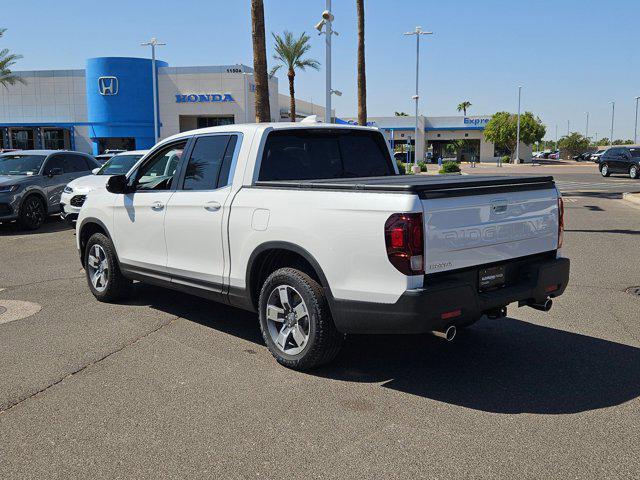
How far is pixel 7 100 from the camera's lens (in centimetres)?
5559

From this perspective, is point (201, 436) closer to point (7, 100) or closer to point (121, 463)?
point (121, 463)

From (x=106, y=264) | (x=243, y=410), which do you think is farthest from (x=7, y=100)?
(x=243, y=410)

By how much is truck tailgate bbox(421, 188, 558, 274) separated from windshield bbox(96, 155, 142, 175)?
10749 mm

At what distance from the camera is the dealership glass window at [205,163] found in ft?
18.5

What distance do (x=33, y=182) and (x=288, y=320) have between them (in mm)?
11161

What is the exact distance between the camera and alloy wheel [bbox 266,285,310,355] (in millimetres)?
4820

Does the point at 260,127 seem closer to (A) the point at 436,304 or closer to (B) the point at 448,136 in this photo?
(A) the point at 436,304

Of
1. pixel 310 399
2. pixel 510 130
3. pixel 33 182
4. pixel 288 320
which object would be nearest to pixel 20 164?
pixel 33 182

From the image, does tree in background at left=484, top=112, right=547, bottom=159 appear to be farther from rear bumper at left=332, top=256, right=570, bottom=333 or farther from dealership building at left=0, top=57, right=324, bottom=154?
rear bumper at left=332, top=256, right=570, bottom=333

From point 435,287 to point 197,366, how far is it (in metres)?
2.12

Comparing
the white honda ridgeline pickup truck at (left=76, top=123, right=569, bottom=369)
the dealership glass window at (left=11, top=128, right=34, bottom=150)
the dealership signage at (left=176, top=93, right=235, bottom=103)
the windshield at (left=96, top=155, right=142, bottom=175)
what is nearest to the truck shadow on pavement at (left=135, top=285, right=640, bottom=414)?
the white honda ridgeline pickup truck at (left=76, top=123, right=569, bottom=369)

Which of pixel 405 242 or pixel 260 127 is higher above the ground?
pixel 260 127

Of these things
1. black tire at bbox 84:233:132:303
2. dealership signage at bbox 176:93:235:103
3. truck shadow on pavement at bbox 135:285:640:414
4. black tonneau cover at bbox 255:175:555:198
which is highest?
dealership signage at bbox 176:93:235:103

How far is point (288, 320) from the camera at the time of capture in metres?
4.93
